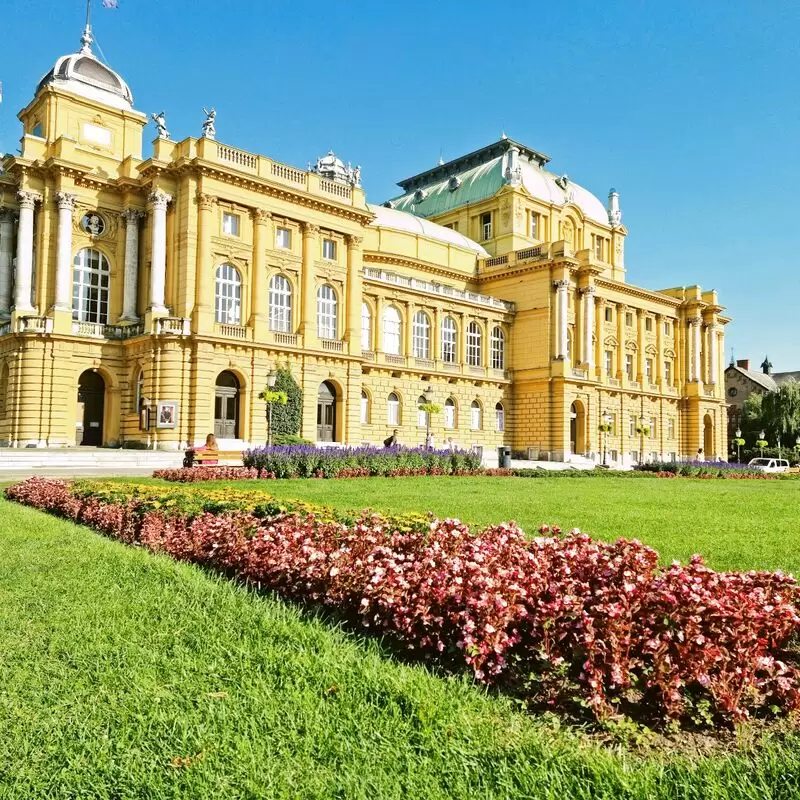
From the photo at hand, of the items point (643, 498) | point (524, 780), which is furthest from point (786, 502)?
point (524, 780)

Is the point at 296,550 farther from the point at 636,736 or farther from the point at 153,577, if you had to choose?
the point at 636,736

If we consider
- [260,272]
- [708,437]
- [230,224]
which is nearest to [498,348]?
[260,272]

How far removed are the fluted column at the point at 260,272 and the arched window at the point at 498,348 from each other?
73.6ft

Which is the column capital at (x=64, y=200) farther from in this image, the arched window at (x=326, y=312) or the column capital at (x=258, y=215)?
the arched window at (x=326, y=312)

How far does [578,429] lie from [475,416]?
29.4 feet

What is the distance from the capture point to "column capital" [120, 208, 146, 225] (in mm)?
39125

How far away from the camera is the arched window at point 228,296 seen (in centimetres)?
3872

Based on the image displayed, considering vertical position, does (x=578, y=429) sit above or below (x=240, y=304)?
below

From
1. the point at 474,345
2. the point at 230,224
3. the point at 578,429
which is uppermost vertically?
the point at 230,224

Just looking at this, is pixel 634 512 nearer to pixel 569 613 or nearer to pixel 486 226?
pixel 569 613

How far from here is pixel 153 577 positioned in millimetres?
7203

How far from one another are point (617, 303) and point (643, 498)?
48.6 m

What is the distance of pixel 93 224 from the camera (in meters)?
39.3

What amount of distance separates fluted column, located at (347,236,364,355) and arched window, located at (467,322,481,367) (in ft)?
42.5
